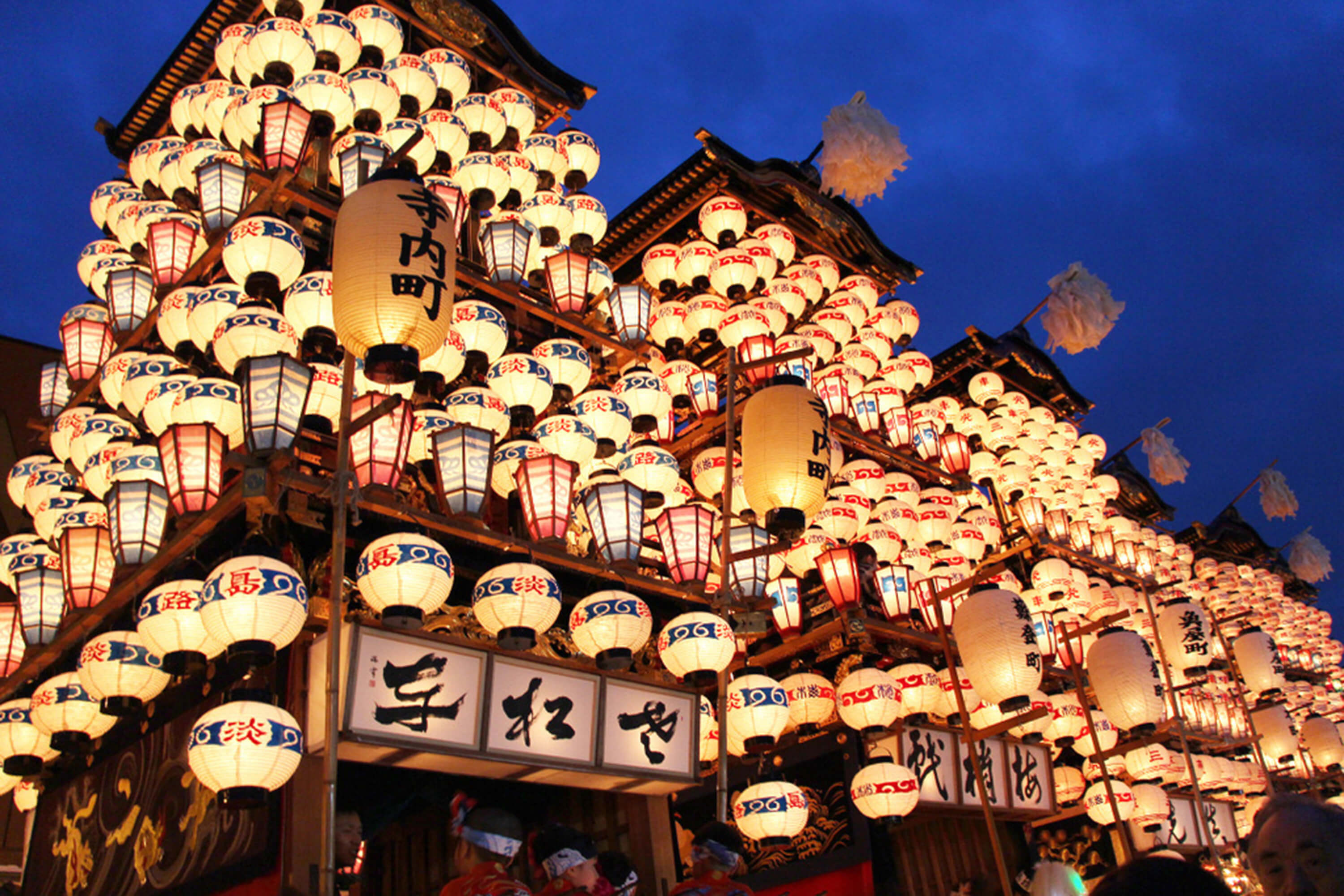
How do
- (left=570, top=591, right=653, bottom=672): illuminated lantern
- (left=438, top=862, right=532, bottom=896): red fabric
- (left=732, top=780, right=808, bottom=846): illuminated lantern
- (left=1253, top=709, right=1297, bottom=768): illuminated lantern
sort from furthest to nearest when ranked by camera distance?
(left=1253, top=709, right=1297, bottom=768): illuminated lantern
(left=732, top=780, right=808, bottom=846): illuminated lantern
(left=570, top=591, right=653, bottom=672): illuminated lantern
(left=438, top=862, right=532, bottom=896): red fabric

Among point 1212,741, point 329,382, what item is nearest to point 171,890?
point 329,382

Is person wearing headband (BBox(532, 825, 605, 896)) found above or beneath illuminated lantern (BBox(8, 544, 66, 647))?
beneath

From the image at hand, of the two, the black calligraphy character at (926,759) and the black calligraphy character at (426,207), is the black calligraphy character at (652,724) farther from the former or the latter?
the black calligraphy character at (426,207)

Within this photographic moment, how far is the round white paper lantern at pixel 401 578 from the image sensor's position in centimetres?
661

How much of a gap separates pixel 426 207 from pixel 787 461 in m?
3.28

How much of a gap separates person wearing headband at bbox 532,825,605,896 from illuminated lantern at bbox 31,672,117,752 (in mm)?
5229

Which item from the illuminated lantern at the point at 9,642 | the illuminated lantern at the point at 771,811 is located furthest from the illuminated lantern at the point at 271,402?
the illuminated lantern at the point at 771,811

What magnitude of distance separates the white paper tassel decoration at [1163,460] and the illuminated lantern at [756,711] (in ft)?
48.2

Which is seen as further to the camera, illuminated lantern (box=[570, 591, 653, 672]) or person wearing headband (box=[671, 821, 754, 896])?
illuminated lantern (box=[570, 591, 653, 672])

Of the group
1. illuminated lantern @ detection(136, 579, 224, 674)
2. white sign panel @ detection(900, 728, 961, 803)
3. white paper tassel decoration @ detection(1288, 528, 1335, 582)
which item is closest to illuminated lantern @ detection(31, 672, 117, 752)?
illuminated lantern @ detection(136, 579, 224, 674)

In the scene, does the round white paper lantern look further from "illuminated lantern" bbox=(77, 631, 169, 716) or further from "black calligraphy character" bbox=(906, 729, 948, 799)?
"black calligraphy character" bbox=(906, 729, 948, 799)

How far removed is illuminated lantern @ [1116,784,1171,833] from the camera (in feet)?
43.7

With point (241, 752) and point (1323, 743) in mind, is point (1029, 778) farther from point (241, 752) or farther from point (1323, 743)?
point (1323, 743)

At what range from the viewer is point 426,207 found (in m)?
6.52
